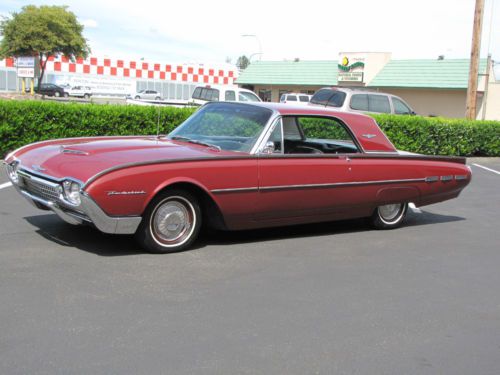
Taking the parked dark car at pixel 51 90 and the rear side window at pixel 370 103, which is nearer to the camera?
the rear side window at pixel 370 103

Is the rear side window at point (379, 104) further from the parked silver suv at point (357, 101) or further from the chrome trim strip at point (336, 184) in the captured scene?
the chrome trim strip at point (336, 184)

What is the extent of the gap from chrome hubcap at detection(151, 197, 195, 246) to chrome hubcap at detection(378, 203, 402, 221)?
8.31 ft

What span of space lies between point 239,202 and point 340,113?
6.19ft

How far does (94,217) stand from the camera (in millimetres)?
4934

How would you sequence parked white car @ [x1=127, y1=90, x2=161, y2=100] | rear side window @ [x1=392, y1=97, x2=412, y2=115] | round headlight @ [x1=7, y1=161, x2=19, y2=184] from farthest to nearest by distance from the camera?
parked white car @ [x1=127, y1=90, x2=161, y2=100] → rear side window @ [x1=392, y1=97, x2=412, y2=115] → round headlight @ [x1=7, y1=161, x2=19, y2=184]

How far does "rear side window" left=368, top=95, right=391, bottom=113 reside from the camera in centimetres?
1722

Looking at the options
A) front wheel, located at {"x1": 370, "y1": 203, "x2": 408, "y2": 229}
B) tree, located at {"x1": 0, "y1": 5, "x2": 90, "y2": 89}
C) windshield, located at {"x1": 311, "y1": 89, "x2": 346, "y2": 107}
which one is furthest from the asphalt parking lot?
tree, located at {"x1": 0, "y1": 5, "x2": 90, "y2": 89}

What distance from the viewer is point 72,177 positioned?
500 centimetres

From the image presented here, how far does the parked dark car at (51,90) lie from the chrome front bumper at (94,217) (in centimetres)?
4266

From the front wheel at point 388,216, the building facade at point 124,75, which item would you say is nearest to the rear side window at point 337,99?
the front wheel at point 388,216

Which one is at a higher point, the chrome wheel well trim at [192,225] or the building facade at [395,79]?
the building facade at [395,79]

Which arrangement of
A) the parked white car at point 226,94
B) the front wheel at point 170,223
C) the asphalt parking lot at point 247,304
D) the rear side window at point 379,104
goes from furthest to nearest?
the parked white car at point 226,94 < the rear side window at point 379,104 < the front wheel at point 170,223 < the asphalt parking lot at point 247,304

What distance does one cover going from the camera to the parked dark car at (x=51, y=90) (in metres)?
45.4

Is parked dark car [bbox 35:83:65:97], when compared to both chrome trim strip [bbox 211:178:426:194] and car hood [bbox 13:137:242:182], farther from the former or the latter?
chrome trim strip [bbox 211:178:426:194]
